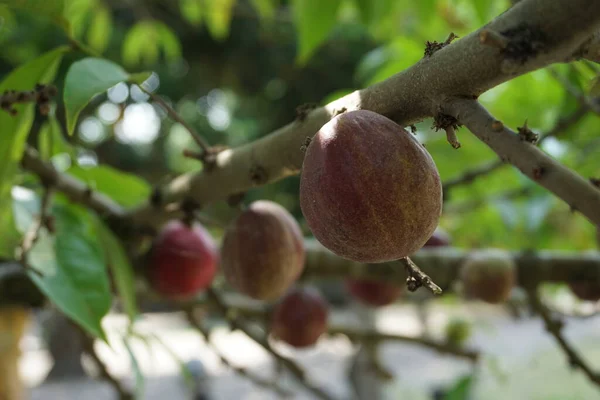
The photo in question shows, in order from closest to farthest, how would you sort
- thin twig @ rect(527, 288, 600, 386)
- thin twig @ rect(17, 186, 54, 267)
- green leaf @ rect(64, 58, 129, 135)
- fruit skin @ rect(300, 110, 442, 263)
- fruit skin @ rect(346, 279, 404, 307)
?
fruit skin @ rect(300, 110, 442, 263) < green leaf @ rect(64, 58, 129, 135) < thin twig @ rect(17, 186, 54, 267) < thin twig @ rect(527, 288, 600, 386) < fruit skin @ rect(346, 279, 404, 307)

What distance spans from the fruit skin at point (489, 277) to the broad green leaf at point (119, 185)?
1023 mm

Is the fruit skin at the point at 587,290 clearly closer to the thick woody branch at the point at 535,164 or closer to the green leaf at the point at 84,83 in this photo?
the thick woody branch at the point at 535,164

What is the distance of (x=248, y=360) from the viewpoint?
955cm

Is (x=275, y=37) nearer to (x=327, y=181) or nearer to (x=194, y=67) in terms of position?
(x=194, y=67)

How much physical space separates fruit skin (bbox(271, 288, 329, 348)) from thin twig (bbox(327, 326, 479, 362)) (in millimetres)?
303

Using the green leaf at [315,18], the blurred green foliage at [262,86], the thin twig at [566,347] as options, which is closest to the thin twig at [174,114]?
the blurred green foliage at [262,86]

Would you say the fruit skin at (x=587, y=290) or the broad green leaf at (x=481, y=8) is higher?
the broad green leaf at (x=481, y=8)

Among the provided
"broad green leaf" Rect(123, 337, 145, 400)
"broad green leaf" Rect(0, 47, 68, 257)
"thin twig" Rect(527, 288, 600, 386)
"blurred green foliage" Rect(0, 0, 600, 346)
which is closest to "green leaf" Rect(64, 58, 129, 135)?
"blurred green foliage" Rect(0, 0, 600, 346)

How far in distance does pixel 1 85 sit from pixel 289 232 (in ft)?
2.09

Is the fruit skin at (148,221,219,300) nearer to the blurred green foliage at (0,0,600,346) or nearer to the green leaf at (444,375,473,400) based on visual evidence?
the blurred green foliage at (0,0,600,346)

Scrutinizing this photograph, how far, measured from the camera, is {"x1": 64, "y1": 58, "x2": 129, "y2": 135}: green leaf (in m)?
0.82

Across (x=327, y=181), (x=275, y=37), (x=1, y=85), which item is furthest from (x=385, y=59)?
(x=275, y=37)

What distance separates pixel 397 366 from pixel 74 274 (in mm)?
8547

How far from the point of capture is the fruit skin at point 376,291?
206cm
